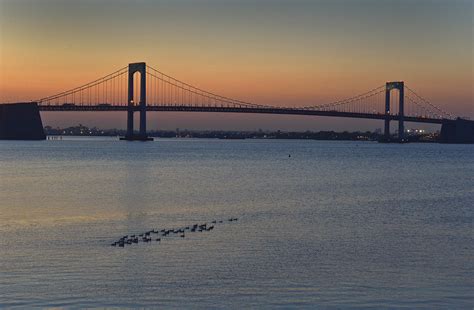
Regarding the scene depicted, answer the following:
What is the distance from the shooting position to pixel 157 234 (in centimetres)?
1788

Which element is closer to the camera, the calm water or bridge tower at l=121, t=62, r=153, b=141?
the calm water

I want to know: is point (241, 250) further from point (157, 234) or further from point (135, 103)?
point (135, 103)

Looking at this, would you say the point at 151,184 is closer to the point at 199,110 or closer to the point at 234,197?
the point at 234,197

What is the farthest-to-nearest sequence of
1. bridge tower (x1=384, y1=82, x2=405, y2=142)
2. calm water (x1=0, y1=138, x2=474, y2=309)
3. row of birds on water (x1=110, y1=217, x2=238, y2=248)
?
bridge tower (x1=384, y1=82, x2=405, y2=142), row of birds on water (x1=110, y1=217, x2=238, y2=248), calm water (x1=0, y1=138, x2=474, y2=309)

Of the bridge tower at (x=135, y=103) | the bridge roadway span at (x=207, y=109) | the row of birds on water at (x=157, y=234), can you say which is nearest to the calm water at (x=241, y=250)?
the row of birds on water at (x=157, y=234)

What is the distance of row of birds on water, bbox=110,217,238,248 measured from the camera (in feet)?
54.3

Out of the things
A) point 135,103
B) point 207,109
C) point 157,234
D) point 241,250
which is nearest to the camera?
point 241,250

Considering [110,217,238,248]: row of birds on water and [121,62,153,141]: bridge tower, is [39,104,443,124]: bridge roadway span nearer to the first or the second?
[121,62,153,141]: bridge tower

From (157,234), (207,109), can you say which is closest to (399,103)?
(207,109)

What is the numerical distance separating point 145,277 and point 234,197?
15807 millimetres

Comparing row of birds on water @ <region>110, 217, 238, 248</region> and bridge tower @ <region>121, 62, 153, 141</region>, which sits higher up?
bridge tower @ <region>121, 62, 153, 141</region>

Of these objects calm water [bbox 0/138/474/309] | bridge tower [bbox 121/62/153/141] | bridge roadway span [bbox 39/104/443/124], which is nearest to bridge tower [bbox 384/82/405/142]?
bridge roadway span [bbox 39/104/443/124]

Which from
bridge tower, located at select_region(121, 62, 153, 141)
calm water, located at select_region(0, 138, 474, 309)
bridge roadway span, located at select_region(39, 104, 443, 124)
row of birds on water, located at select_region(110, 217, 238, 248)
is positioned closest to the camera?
calm water, located at select_region(0, 138, 474, 309)

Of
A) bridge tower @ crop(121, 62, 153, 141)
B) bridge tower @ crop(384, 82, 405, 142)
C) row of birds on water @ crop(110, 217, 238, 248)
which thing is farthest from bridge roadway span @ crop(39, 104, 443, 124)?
row of birds on water @ crop(110, 217, 238, 248)
